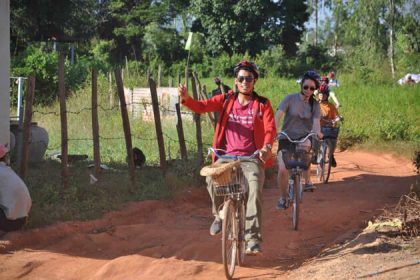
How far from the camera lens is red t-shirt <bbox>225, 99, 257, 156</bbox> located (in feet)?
17.6

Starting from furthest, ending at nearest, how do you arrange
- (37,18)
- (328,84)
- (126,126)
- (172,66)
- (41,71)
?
(172,66) < (41,71) < (37,18) < (328,84) < (126,126)

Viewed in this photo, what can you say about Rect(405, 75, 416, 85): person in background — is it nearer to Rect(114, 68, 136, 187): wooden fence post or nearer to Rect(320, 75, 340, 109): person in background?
Rect(320, 75, 340, 109): person in background

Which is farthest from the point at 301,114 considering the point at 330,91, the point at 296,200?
the point at 330,91

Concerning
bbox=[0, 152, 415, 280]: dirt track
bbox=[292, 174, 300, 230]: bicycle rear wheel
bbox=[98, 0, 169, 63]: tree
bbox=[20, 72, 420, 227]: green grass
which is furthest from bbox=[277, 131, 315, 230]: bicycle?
bbox=[98, 0, 169, 63]: tree

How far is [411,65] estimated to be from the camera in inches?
1211

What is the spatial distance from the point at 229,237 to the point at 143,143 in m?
8.35

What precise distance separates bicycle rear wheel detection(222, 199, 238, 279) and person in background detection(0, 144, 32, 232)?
5.78ft

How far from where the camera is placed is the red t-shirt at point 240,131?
17.6 ft

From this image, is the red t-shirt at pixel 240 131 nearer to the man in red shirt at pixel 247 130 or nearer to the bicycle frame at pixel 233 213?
the man in red shirt at pixel 247 130

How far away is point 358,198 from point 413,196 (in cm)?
222

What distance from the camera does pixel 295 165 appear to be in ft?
22.4

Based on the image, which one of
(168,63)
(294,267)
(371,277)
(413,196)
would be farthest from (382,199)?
(168,63)

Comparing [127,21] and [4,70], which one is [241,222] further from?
[127,21]

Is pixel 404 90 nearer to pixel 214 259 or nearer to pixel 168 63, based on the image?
pixel 214 259
